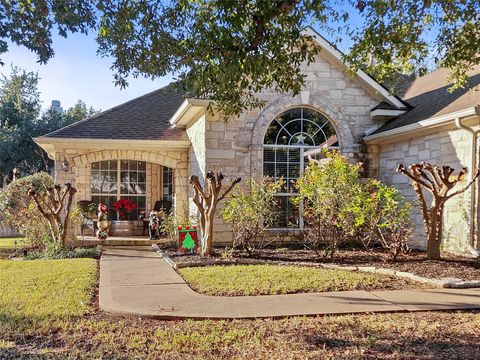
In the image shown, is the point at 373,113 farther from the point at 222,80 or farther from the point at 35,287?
the point at 35,287

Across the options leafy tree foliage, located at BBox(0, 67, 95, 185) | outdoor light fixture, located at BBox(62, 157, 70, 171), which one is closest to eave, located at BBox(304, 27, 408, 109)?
outdoor light fixture, located at BBox(62, 157, 70, 171)

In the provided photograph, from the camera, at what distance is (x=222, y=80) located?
17.3 feet

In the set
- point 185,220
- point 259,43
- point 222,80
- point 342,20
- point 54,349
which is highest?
point 342,20

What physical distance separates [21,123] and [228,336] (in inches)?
1036

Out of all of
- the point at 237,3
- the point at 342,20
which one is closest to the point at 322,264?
the point at 342,20

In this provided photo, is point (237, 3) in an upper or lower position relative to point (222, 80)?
upper

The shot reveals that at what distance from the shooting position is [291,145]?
12.2 m

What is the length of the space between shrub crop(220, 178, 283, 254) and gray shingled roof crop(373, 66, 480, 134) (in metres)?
3.83

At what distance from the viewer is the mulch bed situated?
7996mm

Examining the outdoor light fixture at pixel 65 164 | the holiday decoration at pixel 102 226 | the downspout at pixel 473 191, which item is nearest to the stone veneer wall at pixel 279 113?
the holiday decoration at pixel 102 226

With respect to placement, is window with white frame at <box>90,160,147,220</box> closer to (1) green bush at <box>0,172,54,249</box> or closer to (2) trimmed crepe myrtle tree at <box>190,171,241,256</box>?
(1) green bush at <box>0,172,54,249</box>

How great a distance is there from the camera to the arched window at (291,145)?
476 inches

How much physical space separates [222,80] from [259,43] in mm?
620

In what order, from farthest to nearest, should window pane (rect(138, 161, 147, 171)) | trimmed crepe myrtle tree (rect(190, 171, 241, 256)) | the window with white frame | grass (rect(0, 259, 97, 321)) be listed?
window pane (rect(138, 161, 147, 171)) → the window with white frame → trimmed crepe myrtle tree (rect(190, 171, 241, 256)) → grass (rect(0, 259, 97, 321))
